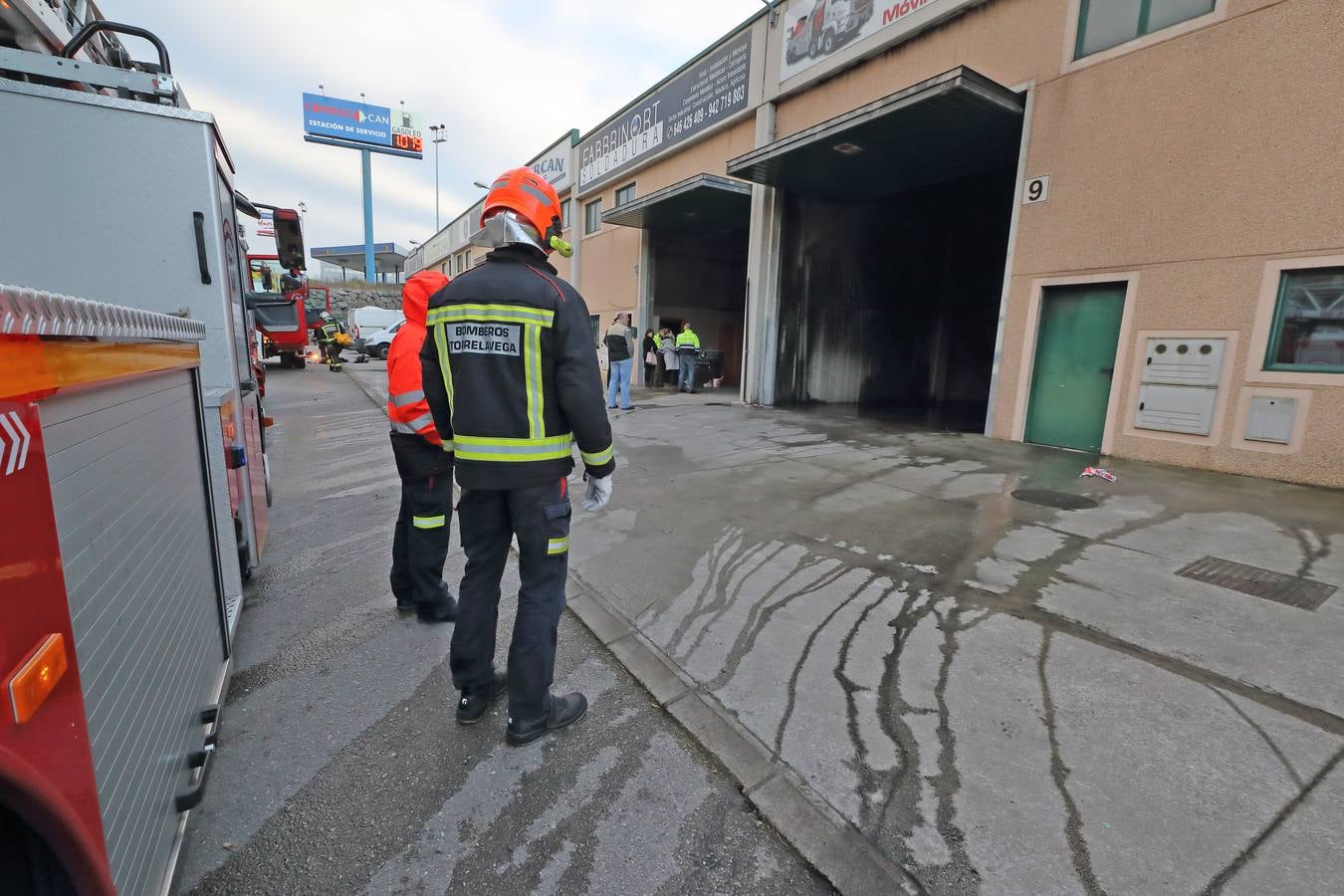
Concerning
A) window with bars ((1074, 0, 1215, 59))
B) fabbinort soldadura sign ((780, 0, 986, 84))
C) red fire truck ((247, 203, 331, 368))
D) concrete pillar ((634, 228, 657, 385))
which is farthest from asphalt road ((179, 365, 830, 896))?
concrete pillar ((634, 228, 657, 385))

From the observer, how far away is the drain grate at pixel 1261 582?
333 centimetres

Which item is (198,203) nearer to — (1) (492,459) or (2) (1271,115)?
(1) (492,459)

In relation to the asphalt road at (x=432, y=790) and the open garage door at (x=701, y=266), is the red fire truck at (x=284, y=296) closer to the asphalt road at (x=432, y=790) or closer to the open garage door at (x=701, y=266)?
the asphalt road at (x=432, y=790)

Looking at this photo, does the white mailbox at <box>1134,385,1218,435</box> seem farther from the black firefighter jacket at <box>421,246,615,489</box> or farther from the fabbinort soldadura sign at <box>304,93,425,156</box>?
the fabbinort soldadura sign at <box>304,93,425,156</box>

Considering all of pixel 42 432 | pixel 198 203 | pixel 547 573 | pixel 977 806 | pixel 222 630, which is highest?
pixel 198 203

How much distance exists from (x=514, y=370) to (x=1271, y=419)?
25.6ft

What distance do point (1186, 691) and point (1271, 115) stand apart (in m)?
6.74

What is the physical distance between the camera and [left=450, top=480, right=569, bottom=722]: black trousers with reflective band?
2254 mm

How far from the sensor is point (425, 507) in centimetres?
305

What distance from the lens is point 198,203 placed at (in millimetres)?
2883

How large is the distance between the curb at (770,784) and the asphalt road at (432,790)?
0.16 ft

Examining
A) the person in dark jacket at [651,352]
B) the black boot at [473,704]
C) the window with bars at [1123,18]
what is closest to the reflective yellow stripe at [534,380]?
the black boot at [473,704]

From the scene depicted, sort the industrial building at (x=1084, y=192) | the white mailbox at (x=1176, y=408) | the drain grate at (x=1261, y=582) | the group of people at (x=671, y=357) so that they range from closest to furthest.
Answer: the drain grate at (x=1261, y=582), the industrial building at (x=1084, y=192), the white mailbox at (x=1176, y=408), the group of people at (x=671, y=357)

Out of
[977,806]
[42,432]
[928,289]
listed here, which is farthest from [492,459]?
[928,289]
